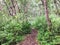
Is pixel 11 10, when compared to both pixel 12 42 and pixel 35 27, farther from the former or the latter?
pixel 12 42

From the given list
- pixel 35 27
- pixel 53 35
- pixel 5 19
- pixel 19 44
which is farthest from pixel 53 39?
pixel 35 27

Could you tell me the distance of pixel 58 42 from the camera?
11.9 meters

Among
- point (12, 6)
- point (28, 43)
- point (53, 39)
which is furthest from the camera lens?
point (12, 6)

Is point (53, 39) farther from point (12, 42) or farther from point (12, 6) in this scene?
point (12, 6)

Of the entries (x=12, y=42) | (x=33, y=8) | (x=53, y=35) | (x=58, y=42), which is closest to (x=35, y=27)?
(x=12, y=42)

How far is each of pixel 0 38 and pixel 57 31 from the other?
5629mm

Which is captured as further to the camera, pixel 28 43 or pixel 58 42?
pixel 28 43

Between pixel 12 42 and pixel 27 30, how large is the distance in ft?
13.4

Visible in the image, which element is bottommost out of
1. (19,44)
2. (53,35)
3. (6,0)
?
(19,44)

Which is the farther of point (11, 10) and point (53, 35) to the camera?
point (11, 10)

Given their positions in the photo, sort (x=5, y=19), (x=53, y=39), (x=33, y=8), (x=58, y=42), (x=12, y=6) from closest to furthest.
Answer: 1. (x=58, y=42)
2. (x=53, y=39)
3. (x=5, y=19)
4. (x=12, y=6)
5. (x=33, y=8)

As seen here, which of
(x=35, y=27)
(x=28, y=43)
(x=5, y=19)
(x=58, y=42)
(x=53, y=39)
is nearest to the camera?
(x=58, y=42)

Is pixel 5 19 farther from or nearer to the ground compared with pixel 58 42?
farther from the ground

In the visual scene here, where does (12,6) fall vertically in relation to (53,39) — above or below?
above
